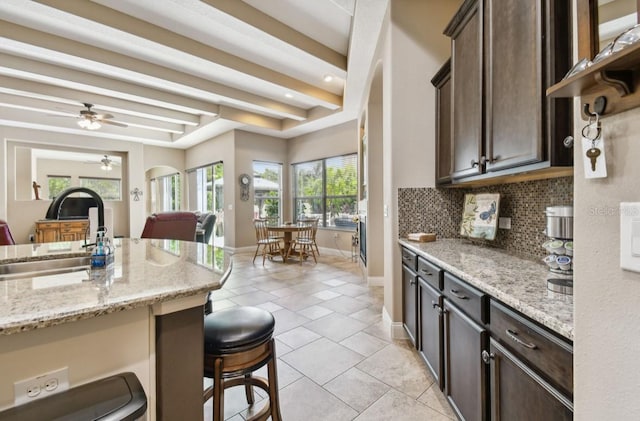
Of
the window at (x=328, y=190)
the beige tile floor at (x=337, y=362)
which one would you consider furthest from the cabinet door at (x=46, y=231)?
the window at (x=328, y=190)

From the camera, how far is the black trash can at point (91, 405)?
70 cm

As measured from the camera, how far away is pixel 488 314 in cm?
117

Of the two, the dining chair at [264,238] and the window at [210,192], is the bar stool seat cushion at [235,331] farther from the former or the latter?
the window at [210,192]

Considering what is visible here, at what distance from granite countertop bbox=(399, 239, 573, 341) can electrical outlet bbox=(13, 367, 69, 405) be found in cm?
144

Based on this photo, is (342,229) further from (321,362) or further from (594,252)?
(594,252)

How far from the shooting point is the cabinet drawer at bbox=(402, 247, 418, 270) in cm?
208

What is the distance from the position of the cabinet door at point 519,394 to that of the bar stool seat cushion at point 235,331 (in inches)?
37.8

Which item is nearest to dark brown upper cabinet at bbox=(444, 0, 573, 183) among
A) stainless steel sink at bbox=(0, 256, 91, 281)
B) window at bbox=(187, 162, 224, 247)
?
stainless steel sink at bbox=(0, 256, 91, 281)

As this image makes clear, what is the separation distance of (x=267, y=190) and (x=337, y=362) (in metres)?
5.77

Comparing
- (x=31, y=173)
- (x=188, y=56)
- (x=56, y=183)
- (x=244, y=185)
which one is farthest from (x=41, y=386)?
(x=56, y=183)

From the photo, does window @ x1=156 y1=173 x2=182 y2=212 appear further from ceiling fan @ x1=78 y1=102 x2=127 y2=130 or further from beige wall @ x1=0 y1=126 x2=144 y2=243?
ceiling fan @ x1=78 y1=102 x2=127 y2=130

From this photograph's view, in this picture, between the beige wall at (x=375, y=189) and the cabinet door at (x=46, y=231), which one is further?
the cabinet door at (x=46, y=231)

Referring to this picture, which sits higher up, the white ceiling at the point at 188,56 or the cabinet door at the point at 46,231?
the white ceiling at the point at 188,56

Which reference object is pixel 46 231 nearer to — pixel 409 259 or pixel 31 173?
pixel 31 173
